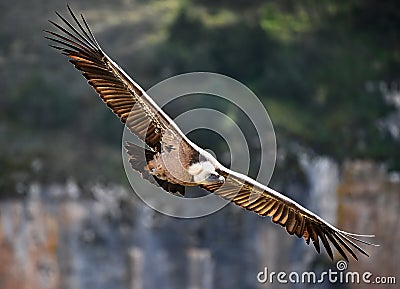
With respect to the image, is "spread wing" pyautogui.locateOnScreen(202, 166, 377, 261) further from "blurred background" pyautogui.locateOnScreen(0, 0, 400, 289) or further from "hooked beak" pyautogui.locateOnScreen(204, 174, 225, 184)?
"blurred background" pyautogui.locateOnScreen(0, 0, 400, 289)

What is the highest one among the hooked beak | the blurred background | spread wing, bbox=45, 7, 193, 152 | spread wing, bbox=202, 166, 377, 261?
the blurred background

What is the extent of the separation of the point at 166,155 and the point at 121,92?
1.99ft

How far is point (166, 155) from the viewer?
645 centimetres

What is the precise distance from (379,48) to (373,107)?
3.97ft

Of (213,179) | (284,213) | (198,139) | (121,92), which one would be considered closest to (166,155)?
(213,179)

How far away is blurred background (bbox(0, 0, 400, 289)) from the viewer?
13352mm

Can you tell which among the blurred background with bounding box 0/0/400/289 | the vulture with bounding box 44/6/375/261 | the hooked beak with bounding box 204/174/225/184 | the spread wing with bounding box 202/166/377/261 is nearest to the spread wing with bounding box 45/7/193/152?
the vulture with bounding box 44/6/375/261

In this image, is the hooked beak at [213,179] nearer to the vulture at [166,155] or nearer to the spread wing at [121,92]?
the vulture at [166,155]

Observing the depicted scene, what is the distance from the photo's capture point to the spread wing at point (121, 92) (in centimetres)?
620

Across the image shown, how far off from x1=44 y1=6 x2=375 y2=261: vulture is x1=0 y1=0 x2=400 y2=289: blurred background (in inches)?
243

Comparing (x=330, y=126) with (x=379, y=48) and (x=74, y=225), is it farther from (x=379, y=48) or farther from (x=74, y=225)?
(x=74, y=225)

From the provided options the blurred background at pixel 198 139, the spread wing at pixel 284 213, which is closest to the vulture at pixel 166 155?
the spread wing at pixel 284 213

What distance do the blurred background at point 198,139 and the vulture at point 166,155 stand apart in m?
6.18

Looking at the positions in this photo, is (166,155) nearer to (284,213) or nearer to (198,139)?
(284,213)
